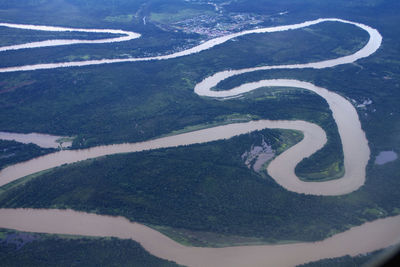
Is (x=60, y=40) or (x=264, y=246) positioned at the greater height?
(x=60, y=40)

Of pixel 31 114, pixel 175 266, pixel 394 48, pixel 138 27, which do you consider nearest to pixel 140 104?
pixel 31 114

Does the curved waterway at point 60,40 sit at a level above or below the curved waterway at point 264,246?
above

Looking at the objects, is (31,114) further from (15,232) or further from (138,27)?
(138,27)

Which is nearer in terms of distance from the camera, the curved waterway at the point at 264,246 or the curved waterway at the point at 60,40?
the curved waterway at the point at 264,246

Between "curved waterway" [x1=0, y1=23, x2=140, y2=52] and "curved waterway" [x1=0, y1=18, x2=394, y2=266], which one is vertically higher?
"curved waterway" [x1=0, y1=23, x2=140, y2=52]

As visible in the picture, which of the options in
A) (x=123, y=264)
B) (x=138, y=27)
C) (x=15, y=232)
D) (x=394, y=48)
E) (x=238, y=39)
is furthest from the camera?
(x=138, y=27)

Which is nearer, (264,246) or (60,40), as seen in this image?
(264,246)

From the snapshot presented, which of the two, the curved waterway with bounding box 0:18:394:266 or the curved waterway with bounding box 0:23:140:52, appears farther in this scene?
the curved waterway with bounding box 0:23:140:52

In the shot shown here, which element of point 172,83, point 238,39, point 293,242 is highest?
point 238,39
